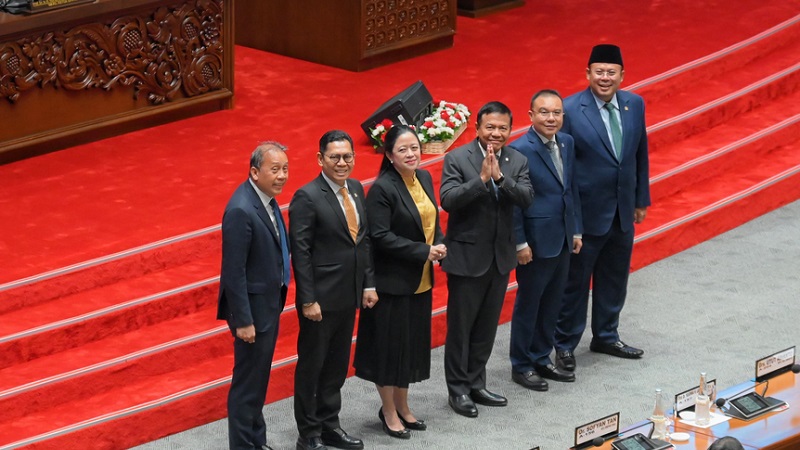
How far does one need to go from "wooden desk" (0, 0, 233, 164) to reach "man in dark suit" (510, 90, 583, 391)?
2950mm

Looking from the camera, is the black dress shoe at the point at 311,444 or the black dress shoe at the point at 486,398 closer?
the black dress shoe at the point at 311,444

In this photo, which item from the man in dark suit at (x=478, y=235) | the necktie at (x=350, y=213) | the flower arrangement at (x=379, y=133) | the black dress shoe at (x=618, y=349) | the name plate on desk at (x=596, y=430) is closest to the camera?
the name plate on desk at (x=596, y=430)

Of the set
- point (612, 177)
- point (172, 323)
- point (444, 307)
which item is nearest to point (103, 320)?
point (172, 323)

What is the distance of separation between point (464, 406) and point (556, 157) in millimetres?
1192

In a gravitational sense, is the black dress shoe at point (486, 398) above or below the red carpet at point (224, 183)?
below

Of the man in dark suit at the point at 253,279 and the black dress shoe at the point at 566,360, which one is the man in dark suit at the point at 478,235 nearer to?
the black dress shoe at the point at 566,360

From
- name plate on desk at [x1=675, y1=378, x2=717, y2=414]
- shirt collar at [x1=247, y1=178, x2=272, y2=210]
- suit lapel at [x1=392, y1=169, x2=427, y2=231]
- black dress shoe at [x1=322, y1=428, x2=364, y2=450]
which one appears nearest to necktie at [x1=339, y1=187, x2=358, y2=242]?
suit lapel at [x1=392, y1=169, x2=427, y2=231]

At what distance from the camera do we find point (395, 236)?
6.52 m

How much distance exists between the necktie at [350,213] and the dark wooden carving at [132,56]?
116 inches

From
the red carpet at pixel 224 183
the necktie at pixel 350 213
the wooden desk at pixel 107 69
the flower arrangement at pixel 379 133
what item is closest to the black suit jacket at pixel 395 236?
the necktie at pixel 350 213

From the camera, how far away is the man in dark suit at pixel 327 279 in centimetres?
632

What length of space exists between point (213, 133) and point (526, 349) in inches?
113

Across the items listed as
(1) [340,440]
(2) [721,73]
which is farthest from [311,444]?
(2) [721,73]

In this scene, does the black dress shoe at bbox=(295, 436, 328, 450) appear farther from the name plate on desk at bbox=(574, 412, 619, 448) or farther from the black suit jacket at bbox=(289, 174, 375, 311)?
the name plate on desk at bbox=(574, 412, 619, 448)
